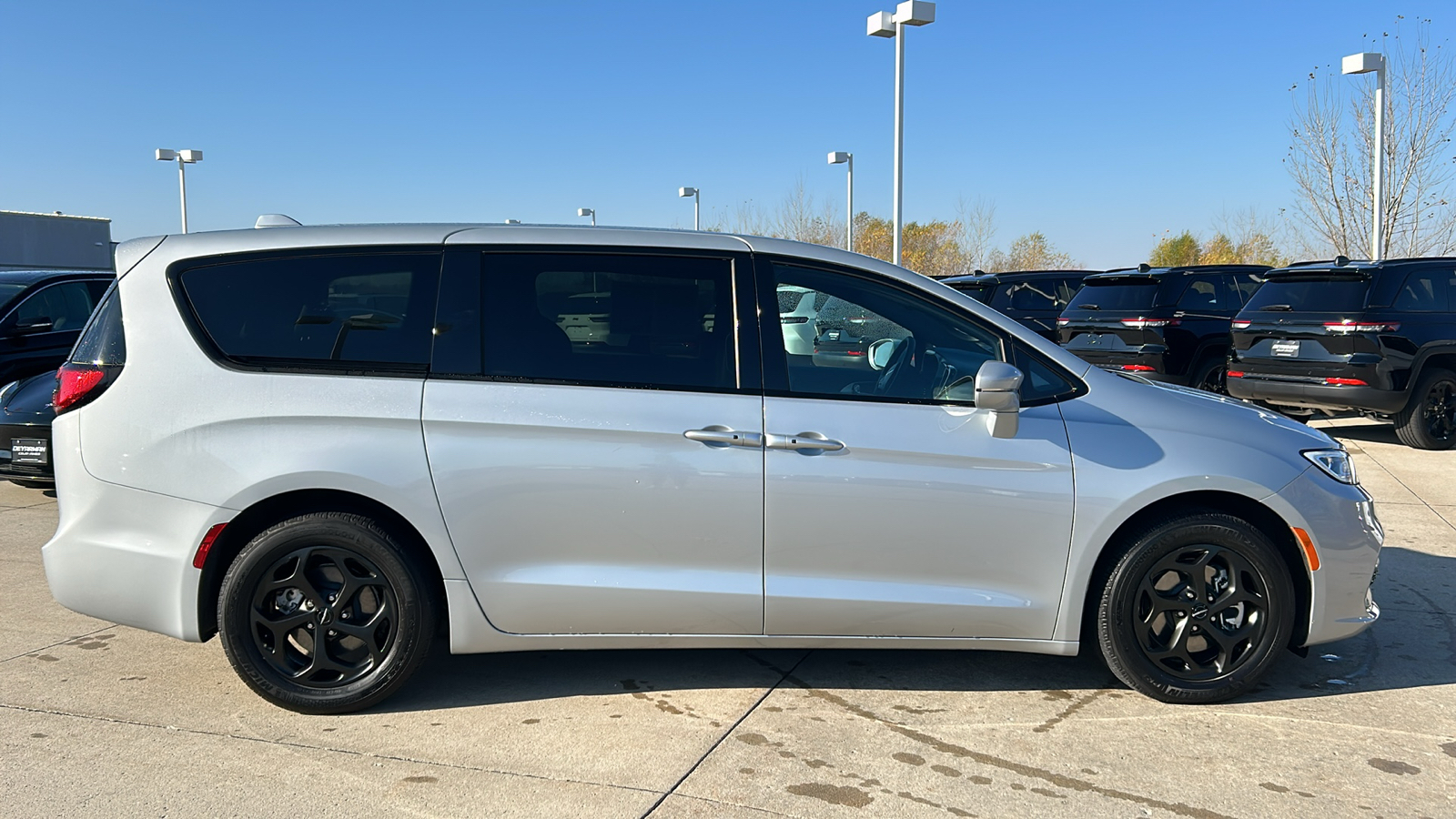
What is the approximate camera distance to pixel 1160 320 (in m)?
12.8

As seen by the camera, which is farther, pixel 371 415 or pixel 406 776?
pixel 371 415

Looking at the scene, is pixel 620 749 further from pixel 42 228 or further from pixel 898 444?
pixel 42 228

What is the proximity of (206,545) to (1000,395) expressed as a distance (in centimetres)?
288

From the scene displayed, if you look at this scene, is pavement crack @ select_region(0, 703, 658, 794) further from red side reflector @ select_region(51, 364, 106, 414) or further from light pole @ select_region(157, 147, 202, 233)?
light pole @ select_region(157, 147, 202, 233)

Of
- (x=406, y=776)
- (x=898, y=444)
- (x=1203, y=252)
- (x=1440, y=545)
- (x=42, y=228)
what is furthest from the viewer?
(x=42, y=228)

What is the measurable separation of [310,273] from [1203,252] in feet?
144

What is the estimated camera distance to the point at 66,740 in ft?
12.3

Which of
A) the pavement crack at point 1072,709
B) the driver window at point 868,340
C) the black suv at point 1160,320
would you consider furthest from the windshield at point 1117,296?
the driver window at point 868,340

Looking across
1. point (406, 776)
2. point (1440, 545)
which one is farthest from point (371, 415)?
point (1440, 545)

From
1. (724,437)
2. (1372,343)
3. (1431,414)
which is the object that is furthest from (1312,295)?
(724,437)

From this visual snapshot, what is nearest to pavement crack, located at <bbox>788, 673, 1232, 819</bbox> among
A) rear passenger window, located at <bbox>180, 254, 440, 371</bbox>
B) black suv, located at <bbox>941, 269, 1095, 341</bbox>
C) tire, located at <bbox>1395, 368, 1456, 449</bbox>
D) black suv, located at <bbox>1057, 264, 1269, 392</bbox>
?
rear passenger window, located at <bbox>180, 254, 440, 371</bbox>

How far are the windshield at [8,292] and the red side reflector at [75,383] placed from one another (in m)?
6.19

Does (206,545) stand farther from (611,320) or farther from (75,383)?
(611,320)

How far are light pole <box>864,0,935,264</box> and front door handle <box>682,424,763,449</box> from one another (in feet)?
44.6
